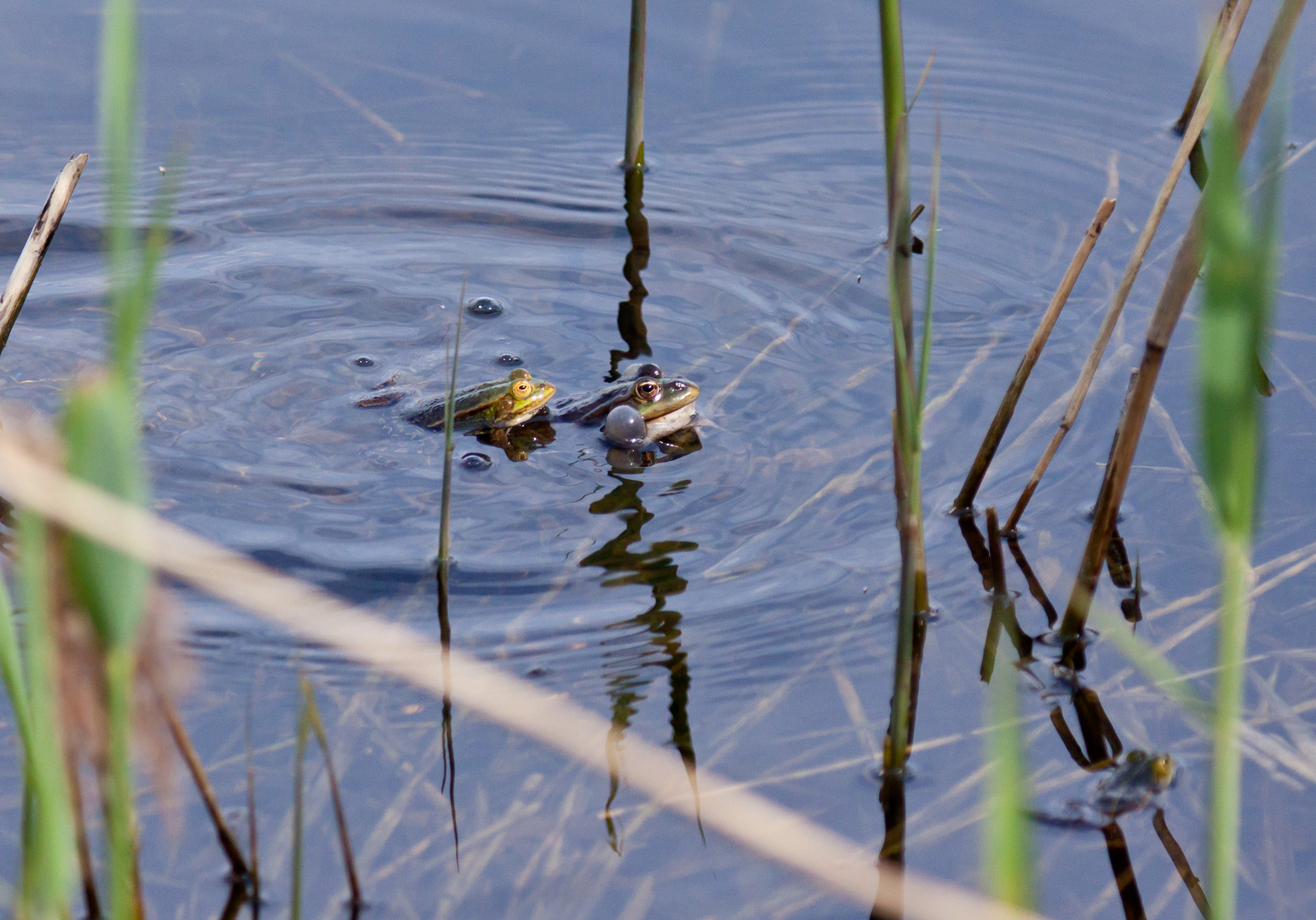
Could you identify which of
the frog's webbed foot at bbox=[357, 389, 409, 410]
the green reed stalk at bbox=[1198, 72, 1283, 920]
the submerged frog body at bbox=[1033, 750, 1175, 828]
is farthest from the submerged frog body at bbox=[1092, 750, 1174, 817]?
the frog's webbed foot at bbox=[357, 389, 409, 410]

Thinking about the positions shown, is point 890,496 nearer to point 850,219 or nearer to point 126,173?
point 850,219

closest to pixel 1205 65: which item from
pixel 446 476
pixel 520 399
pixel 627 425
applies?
pixel 627 425

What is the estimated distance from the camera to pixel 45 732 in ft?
5.33

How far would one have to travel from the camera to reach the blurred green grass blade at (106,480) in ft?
4.11

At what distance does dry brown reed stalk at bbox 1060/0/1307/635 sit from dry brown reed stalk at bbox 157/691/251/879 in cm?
213

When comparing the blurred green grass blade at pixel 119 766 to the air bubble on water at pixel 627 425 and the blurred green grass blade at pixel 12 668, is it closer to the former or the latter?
the blurred green grass blade at pixel 12 668

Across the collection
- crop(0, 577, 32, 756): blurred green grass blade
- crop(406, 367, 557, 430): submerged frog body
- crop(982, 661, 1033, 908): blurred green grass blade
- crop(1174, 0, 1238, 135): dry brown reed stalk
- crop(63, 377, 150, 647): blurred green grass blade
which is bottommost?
crop(406, 367, 557, 430): submerged frog body

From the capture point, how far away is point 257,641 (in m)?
3.66

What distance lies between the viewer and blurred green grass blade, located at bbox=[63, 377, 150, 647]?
1.25 meters

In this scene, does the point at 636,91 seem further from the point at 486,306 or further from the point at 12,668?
the point at 12,668

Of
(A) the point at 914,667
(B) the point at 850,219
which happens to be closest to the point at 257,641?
(A) the point at 914,667

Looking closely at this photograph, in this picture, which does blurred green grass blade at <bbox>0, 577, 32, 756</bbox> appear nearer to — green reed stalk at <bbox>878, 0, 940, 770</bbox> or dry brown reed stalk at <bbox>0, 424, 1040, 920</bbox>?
dry brown reed stalk at <bbox>0, 424, 1040, 920</bbox>

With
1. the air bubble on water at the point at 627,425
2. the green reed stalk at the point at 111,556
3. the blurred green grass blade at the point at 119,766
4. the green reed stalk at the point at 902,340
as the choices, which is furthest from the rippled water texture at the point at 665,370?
the green reed stalk at the point at 111,556

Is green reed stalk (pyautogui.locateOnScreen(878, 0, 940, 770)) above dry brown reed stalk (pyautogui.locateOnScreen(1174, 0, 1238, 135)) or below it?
below
